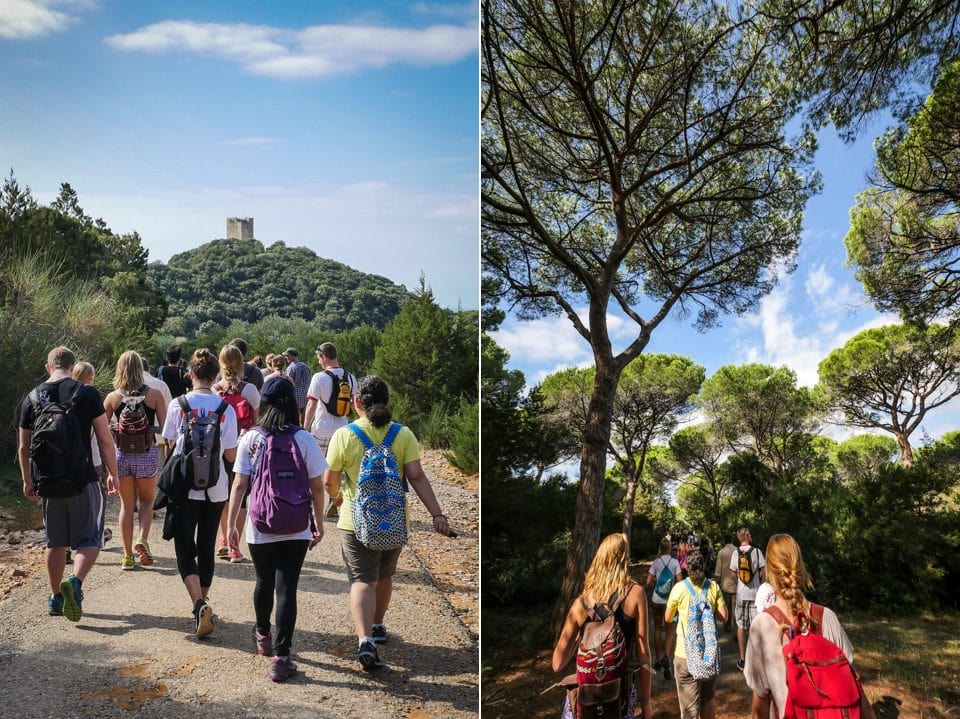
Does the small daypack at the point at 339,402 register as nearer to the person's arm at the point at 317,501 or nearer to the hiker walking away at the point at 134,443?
the hiker walking away at the point at 134,443

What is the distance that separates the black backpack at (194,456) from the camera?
2.97 m

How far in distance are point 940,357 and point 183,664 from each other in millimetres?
3011

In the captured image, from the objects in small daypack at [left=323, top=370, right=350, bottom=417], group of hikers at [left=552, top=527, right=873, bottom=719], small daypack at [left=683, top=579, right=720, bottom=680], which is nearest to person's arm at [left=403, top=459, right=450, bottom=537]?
group of hikers at [left=552, top=527, right=873, bottom=719]

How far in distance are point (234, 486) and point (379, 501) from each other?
0.55 metres

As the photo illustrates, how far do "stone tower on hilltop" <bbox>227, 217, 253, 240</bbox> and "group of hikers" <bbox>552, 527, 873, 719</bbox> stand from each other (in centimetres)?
204

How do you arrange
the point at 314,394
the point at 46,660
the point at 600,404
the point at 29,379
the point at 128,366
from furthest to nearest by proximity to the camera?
1. the point at 314,394
2. the point at 600,404
3. the point at 128,366
4. the point at 29,379
5. the point at 46,660

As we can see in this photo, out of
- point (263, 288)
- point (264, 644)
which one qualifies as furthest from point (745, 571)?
point (263, 288)

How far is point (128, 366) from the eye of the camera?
10.00 ft

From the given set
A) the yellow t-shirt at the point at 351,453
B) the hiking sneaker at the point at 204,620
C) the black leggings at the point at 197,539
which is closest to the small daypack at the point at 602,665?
the yellow t-shirt at the point at 351,453

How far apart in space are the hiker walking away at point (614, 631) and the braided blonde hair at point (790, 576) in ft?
1.29

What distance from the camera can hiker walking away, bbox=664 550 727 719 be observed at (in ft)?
9.10

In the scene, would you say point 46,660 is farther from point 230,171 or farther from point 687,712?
point 687,712

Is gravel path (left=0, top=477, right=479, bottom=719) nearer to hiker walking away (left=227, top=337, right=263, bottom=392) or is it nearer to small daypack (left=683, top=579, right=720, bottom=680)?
hiker walking away (left=227, top=337, right=263, bottom=392)

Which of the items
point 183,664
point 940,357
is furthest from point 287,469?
point 940,357
